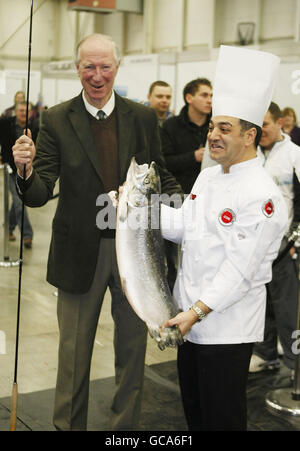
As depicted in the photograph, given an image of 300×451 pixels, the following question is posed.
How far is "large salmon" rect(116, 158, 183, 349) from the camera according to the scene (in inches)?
74.6

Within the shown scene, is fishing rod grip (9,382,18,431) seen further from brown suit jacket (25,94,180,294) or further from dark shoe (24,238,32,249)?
dark shoe (24,238,32,249)

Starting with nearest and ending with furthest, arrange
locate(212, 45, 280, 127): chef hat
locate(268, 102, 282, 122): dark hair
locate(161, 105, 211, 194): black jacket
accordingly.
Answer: locate(212, 45, 280, 127): chef hat → locate(268, 102, 282, 122): dark hair → locate(161, 105, 211, 194): black jacket

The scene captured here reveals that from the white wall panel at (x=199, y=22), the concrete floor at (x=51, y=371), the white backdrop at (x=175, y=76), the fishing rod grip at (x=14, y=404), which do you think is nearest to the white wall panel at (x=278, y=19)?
the white wall panel at (x=199, y=22)

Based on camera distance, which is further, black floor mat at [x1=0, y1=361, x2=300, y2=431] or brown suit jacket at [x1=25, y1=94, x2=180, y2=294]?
black floor mat at [x1=0, y1=361, x2=300, y2=431]

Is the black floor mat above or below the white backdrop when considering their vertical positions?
below

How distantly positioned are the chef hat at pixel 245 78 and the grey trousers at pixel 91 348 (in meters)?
0.69

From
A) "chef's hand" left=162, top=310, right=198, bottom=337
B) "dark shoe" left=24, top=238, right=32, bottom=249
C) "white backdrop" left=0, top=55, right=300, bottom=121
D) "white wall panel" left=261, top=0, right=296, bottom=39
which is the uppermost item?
"white wall panel" left=261, top=0, right=296, bottom=39

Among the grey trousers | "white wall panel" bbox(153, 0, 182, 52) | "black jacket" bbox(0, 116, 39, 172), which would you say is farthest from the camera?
"white wall panel" bbox(153, 0, 182, 52)

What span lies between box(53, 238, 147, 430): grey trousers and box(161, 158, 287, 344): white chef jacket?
40 centimetres

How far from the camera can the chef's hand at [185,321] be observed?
1.84 meters

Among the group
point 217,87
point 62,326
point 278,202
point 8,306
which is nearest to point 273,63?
point 217,87

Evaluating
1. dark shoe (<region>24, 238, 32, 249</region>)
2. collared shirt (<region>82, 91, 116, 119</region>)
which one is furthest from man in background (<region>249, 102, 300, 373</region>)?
dark shoe (<region>24, 238, 32, 249</region>)
